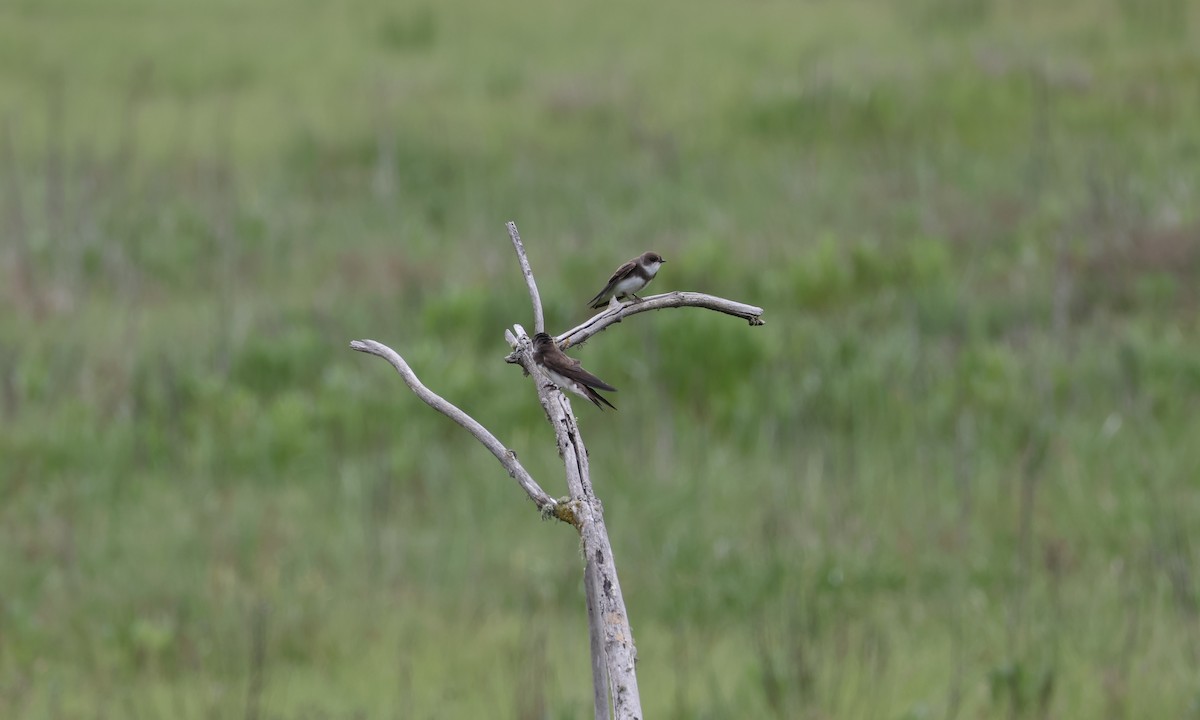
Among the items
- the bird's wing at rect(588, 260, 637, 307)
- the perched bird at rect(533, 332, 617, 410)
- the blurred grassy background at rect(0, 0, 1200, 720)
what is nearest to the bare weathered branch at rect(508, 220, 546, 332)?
the perched bird at rect(533, 332, 617, 410)

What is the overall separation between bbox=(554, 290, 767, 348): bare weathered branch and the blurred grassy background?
288 cm

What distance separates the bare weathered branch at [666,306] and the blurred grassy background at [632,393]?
9.45 ft

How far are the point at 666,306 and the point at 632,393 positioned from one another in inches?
247

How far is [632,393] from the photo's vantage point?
8172 millimetres

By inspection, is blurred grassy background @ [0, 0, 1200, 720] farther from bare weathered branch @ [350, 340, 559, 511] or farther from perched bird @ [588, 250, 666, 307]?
bare weathered branch @ [350, 340, 559, 511]

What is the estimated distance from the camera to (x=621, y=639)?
167cm

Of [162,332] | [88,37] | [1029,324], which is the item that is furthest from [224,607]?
[88,37]

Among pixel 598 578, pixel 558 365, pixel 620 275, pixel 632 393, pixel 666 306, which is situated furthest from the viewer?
pixel 632 393

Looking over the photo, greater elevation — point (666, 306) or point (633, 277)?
point (633, 277)

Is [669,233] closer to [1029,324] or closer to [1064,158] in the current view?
[1029,324]

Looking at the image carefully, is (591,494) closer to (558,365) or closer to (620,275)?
(558,365)

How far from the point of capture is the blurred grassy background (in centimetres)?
543

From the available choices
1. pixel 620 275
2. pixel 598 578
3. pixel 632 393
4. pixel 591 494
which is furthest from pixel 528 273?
pixel 632 393

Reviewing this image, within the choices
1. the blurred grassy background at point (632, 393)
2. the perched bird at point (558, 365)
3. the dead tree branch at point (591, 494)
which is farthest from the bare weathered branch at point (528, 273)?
the blurred grassy background at point (632, 393)
